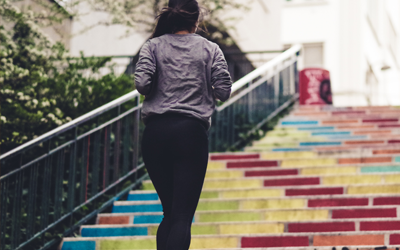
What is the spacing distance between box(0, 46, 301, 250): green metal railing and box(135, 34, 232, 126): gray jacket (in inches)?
83.6

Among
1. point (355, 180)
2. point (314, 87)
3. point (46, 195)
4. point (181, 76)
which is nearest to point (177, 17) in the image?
→ point (181, 76)

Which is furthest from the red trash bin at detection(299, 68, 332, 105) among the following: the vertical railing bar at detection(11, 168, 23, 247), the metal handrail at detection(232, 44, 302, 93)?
the vertical railing bar at detection(11, 168, 23, 247)

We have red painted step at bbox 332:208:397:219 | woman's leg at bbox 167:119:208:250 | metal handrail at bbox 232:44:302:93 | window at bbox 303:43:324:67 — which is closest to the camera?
woman's leg at bbox 167:119:208:250

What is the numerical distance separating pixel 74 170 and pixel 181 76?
2589 mm

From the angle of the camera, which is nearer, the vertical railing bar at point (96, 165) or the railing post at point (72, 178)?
the railing post at point (72, 178)

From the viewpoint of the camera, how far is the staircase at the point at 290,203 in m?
3.95

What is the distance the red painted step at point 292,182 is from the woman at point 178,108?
295cm

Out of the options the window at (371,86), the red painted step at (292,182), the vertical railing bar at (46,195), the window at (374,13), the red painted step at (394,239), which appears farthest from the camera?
the window at (374,13)

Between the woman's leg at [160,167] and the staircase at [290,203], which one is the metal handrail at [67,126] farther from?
the woman's leg at [160,167]

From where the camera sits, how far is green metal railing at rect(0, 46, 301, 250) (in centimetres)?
429

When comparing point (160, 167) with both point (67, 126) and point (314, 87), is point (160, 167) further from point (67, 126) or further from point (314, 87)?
point (314, 87)

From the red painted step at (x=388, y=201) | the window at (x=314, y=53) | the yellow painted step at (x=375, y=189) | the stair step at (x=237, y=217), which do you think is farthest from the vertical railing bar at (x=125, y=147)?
the window at (x=314, y=53)

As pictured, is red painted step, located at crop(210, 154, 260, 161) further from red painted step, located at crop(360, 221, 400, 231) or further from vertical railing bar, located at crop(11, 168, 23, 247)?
vertical railing bar, located at crop(11, 168, 23, 247)

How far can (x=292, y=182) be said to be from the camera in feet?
17.3
